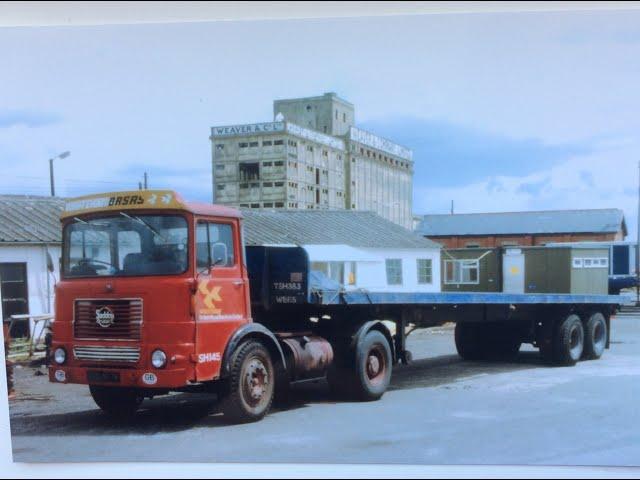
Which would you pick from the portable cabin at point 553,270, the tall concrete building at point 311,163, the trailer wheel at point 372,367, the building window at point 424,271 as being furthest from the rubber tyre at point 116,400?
the portable cabin at point 553,270

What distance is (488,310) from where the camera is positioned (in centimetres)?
1173

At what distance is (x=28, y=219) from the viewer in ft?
32.8

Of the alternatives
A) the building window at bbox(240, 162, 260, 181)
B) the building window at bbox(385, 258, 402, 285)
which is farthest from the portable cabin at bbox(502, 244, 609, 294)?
the building window at bbox(240, 162, 260, 181)

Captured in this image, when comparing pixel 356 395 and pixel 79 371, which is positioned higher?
pixel 79 371

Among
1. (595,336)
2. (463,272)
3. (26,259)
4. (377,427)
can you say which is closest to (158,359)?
(377,427)

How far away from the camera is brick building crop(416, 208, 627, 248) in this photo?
11172 mm

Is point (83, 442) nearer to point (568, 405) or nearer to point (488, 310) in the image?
point (568, 405)

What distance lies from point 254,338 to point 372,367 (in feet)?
6.72

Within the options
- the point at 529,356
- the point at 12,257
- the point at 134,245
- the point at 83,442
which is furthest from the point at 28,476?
the point at 529,356

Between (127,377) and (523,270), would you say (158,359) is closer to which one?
(127,377)

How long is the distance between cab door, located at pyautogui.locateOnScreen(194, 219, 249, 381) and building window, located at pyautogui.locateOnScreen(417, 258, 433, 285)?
559 centimetres

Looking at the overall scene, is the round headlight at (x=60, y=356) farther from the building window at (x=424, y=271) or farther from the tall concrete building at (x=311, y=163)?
the building window at (x=424, y=271)

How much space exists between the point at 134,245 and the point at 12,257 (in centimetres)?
250

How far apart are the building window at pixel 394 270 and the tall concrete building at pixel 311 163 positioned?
1.69 metres
